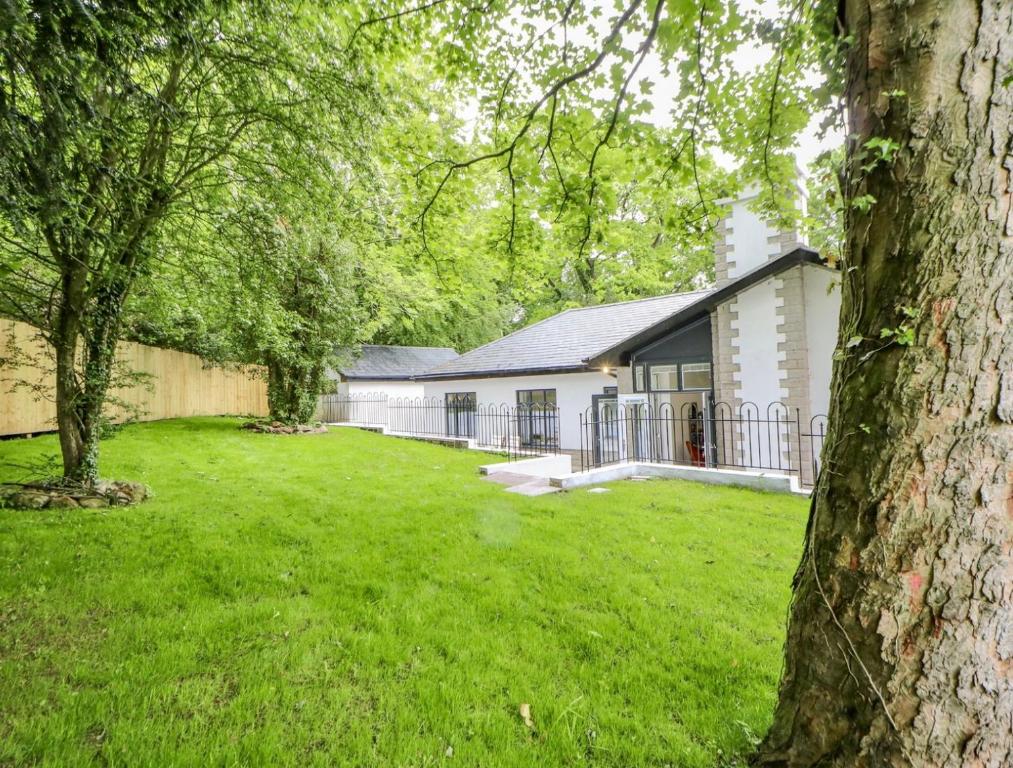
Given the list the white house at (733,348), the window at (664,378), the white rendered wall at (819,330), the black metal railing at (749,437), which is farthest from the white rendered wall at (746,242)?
the black metal railing at (749,437)

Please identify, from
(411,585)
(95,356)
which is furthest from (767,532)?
(95,356)

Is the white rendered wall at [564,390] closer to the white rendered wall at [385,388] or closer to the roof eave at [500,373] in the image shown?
the roof eave at [500,373]

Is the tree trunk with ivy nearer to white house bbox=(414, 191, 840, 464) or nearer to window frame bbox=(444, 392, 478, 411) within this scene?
window frame bbox=(444, 392, 478, 411)

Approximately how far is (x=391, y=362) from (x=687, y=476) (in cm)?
1717

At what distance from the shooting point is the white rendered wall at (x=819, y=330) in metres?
8.61

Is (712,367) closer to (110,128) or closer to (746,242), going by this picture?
(746,242)

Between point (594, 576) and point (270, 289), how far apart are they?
7.19m

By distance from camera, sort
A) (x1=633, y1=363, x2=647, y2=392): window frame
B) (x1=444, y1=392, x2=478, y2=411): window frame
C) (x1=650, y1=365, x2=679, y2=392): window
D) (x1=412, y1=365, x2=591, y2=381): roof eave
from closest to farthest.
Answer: (x1=650, y1=365, x2=679, y2=392): window → (x1=633, y1=363, x2=647, y2=392): window frame → (x1=412, y1=365, x2=591, y2=381): roof eave → (x1=444, y1=392, x2=478, y2=411): window frame

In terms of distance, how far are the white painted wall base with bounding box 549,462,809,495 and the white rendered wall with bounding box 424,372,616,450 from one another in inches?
213

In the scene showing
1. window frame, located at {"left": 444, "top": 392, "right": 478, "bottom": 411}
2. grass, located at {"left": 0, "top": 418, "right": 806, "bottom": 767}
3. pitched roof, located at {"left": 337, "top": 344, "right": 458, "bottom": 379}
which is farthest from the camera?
pitched roof, located at {"left": 337, "top": 344, "right": 458, "bottom": 379}

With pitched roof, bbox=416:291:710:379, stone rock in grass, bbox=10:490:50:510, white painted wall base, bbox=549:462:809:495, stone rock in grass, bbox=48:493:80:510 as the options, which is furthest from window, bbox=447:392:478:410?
stone rock in grass, bbox=10:490:50:510

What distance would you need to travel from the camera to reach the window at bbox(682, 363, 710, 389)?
10.8 m

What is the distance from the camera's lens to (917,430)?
5.51ft

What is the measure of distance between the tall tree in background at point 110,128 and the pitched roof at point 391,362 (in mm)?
13561
